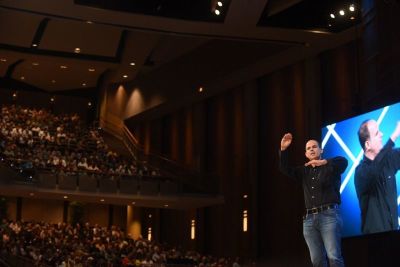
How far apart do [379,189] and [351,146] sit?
1420mm

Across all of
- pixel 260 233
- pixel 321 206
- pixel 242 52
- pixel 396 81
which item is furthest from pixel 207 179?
pixel 321 206

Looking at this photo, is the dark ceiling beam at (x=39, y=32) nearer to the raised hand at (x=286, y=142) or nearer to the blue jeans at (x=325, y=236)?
the raised hand at (x=286, y=142)

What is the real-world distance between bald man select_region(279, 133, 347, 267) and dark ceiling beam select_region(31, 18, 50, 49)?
70.0ft

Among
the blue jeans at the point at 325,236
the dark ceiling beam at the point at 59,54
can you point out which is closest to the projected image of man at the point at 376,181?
the blue jeans at the point at 325,236

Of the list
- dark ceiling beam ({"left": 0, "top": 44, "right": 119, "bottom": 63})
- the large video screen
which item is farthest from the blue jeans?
dark ceiling beam ({"left": 0, "top": 44, "right": 119, "bottom": 63})

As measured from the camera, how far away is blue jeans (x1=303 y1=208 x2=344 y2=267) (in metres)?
6.02

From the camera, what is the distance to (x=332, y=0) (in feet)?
65.0

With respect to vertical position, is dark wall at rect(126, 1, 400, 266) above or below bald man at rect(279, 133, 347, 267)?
above

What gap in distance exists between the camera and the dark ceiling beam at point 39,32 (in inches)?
1053

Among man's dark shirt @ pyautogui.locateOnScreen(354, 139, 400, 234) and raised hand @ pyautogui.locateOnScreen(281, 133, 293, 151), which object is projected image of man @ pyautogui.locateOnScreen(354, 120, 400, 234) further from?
raised hand @ pyautogui.locateOnScreen(281, 133, 293, 151)

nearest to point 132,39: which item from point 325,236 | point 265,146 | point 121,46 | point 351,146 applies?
point 121,46

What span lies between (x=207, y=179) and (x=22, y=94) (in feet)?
53.8

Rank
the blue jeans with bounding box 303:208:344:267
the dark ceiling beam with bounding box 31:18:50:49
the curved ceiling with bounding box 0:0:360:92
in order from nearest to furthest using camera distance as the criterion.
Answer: the blue jeans with bounding box 303:208:344:267 < the curved ceiling with bounding box 0:0:360:92 < the dark ceiling beam with bounding box 31:18:50:49

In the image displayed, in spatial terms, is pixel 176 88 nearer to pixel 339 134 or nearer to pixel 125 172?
pixel 125 172
